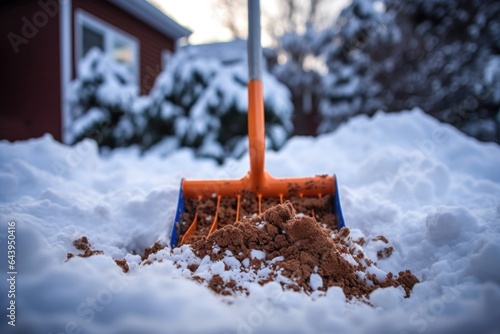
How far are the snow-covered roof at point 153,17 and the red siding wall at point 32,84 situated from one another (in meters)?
1.56

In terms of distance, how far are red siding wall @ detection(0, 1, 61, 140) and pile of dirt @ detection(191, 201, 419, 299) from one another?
536cm

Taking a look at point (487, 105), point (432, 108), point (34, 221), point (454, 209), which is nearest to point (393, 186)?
point (454, 209)

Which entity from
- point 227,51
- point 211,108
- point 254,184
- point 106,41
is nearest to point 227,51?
point 227,51

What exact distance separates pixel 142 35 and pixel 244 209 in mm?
6894

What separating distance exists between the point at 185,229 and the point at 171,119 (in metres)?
3.32

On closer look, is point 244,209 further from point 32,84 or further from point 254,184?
point 32,84

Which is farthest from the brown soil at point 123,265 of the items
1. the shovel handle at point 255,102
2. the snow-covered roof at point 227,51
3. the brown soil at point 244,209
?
the snow-covered roof at point 227,51

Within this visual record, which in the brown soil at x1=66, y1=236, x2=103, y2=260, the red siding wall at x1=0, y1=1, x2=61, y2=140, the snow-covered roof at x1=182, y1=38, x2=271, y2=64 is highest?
the snow-covered roof at x1=182, y1=38, x2=271, y2=64

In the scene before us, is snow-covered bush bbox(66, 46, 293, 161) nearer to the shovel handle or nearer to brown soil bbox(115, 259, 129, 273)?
the shovel handle

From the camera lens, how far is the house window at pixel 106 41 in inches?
226

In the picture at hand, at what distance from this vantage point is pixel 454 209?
1363 millimetres

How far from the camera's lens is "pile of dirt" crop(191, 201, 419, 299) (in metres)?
1.13

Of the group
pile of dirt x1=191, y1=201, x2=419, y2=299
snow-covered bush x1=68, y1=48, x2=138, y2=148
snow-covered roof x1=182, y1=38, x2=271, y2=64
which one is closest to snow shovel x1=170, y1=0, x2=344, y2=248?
pile of dirt x1=191, y1=201, x2=419, y2=299

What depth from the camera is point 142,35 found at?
730 cm
